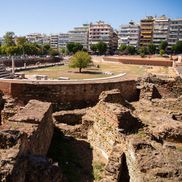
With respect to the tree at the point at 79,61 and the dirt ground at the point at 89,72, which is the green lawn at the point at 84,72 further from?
the tree at the point at 79,61

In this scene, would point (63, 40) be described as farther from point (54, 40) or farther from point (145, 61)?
point (145, 61)

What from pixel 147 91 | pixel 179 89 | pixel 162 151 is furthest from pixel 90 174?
pixel 179 89

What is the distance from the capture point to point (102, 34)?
396 ft

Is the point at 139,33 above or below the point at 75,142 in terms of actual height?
above

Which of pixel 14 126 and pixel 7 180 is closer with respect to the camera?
pixel 7 180

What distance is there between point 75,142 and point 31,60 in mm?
50105

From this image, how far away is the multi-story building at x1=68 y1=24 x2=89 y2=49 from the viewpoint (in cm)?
12812

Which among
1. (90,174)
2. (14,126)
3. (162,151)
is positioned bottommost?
(90,174)

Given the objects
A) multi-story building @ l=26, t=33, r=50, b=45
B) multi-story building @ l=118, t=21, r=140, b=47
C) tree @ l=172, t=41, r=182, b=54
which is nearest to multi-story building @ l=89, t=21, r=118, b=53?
multi-story building @ l=118, t=21, r=140, b=47

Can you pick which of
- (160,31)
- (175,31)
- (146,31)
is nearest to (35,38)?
(146,31)

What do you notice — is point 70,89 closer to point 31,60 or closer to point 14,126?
point 14,126

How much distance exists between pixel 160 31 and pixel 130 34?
11.9 meters

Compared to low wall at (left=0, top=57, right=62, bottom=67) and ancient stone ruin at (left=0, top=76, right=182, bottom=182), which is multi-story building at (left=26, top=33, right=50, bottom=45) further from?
ancient stone ruin at (left=0, top=76, right=182, bottom=182)

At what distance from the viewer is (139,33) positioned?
114m
